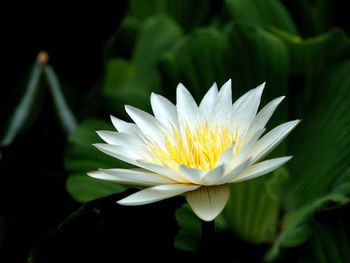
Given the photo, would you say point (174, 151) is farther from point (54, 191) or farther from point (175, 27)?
point (175, 27)

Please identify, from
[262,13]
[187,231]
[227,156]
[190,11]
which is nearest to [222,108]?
[227,156]

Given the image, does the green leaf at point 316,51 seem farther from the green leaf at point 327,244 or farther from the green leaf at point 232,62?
the green leaf at point 327,244

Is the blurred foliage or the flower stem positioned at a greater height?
the blurred foliage

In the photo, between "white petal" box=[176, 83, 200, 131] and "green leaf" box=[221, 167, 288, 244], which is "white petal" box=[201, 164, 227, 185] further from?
"green leaf" box=[221, 167, 288, 244]

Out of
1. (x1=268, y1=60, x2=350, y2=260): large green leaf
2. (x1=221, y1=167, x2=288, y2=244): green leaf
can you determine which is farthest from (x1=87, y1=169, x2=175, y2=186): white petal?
(x1=221, y1=167, x2=288, y2=244): green leaf

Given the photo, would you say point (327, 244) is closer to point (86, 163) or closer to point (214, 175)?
point (214, 175)

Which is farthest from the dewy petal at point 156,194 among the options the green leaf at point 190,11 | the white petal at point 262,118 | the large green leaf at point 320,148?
the green leaf at point 190,11
